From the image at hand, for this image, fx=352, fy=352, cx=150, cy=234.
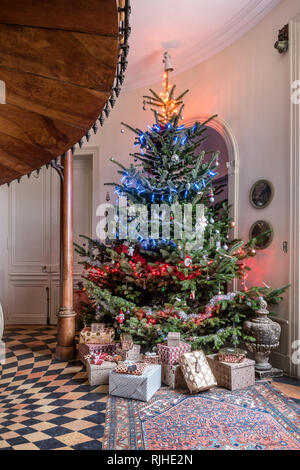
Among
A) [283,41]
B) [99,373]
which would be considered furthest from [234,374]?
[283,41]

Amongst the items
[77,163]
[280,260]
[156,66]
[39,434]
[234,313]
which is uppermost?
[156,66]

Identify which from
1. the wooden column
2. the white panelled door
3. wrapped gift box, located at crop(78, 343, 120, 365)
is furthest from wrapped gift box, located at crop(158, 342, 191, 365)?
the white panelled door

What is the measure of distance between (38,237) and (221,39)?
15.0 feet

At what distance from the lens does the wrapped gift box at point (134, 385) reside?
3.01 m

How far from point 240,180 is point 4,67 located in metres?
4.14

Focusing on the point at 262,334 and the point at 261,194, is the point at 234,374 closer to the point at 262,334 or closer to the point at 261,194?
the point at 262,334

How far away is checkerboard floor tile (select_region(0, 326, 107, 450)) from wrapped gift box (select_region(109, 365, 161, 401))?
0.48 feet

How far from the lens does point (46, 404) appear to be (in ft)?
9.98

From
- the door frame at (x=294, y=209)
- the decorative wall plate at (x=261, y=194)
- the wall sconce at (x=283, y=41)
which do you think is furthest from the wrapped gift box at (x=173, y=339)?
the wall sconce at (x=283, y=41)

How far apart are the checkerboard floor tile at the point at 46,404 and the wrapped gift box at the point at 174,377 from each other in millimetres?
608
